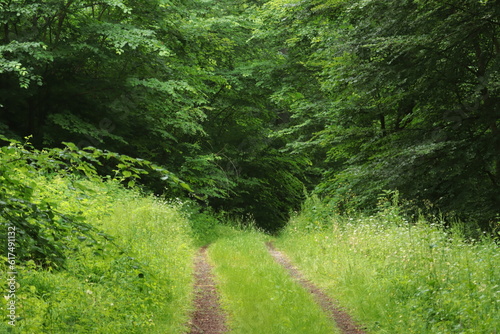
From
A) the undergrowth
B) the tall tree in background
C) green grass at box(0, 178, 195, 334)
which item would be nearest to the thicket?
green grass at box(0, 178, 195, 334)

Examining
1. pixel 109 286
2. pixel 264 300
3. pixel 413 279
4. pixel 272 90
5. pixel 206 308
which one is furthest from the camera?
pixel 272 90

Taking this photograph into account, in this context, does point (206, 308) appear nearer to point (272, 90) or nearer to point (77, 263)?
point (77, 263)

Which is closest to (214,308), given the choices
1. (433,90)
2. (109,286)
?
(109,286)

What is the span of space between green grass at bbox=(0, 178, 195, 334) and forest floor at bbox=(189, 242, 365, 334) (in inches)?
8.7

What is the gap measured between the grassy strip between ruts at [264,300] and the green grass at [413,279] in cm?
69

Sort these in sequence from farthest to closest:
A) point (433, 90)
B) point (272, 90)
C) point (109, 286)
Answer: point (272, 90) < point (433, 90) < point (109, 286)

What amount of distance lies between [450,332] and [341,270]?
3.70 metres

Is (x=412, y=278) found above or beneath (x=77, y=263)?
beneath

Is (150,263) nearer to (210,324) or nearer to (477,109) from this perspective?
(210,324)

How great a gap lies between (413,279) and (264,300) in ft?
7.96

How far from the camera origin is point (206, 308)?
7.63 meters

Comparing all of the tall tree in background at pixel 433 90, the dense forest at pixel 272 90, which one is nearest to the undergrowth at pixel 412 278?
the tall tree in background at pixel 433 90

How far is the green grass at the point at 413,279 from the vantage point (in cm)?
556

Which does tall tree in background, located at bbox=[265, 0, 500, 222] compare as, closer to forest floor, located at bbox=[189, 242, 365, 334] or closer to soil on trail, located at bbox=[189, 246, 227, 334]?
forest floor, located at bbox=[189, 242, 365, 334]
